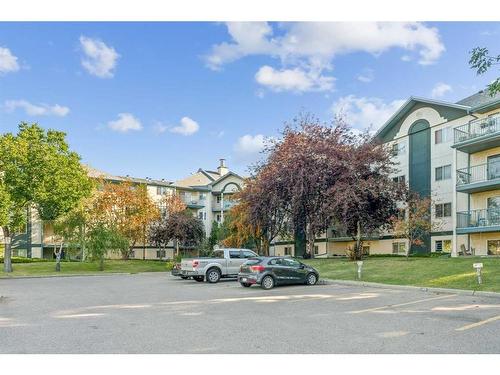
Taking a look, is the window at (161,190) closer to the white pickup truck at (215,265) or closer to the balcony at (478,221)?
the white pickup truck at (215,265)

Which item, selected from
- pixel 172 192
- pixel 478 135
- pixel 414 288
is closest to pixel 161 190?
pixel 172 192

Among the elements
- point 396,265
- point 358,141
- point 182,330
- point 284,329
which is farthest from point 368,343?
point 358,141

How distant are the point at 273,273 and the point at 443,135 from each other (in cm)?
2175

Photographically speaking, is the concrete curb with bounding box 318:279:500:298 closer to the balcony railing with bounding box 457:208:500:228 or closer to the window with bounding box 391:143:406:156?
the balcony railing with bounding box 457:208:500:228

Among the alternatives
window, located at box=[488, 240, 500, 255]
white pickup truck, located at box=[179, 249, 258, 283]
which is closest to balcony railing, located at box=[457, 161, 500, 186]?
window, located at box=[488, 240, 500, 255]

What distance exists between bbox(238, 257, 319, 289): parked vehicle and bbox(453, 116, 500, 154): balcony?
15.4 m

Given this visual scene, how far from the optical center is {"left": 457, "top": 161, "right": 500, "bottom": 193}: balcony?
30.4 meters

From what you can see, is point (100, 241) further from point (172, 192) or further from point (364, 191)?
point (172, 192)

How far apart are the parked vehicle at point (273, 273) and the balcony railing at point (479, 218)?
14291 millimetres

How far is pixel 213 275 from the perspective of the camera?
25.1 meters

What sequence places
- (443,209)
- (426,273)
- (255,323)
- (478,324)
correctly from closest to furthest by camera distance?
(478,324)
(255,323)
(426,273)
(443,209)

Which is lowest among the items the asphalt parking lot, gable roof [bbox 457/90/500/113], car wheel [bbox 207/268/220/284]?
car wheel [bbox 207/268/220/284]

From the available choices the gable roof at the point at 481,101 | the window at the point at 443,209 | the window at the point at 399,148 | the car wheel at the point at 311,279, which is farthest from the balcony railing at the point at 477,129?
the car wheel at the point at 311,279

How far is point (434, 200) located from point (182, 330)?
2991 centimetres
